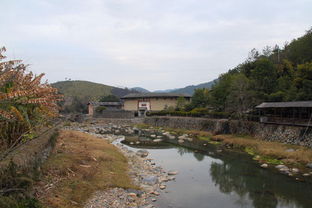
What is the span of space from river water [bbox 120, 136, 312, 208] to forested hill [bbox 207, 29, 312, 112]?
9.46 meters

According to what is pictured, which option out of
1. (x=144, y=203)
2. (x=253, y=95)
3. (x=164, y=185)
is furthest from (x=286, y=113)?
(x=144, y=203)

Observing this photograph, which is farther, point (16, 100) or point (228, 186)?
point (228, 186)

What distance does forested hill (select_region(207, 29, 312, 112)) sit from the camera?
26.8 metres

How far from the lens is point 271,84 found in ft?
100

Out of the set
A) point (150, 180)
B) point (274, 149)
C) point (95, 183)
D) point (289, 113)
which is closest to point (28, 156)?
point (95, 183)

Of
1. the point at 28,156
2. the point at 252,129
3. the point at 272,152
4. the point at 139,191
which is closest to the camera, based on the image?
the point at 28,156

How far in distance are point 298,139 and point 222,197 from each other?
12.1 metres

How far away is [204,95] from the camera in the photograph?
43594 millimetres

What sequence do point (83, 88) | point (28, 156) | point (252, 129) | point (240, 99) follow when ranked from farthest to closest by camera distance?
1. point (83, 88)
2. point (240, 99)
3. point (252, 129)
4. point (28, 156)

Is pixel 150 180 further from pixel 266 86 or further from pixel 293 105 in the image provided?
pixel 266 86

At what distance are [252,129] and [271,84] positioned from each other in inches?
341

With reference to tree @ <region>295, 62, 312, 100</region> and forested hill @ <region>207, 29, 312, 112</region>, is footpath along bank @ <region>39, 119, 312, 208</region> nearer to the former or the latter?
forested hill @ <region>207, 29, 312, 112</region>

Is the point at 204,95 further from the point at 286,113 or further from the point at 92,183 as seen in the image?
the point at 92,183

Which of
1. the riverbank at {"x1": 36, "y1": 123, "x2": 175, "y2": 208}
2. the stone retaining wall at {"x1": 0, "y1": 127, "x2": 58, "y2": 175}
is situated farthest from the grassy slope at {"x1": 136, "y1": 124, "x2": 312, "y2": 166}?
the stone retaining wall at {"x1": 0, "y1": 127, "x2": 58, "y2": 175}
